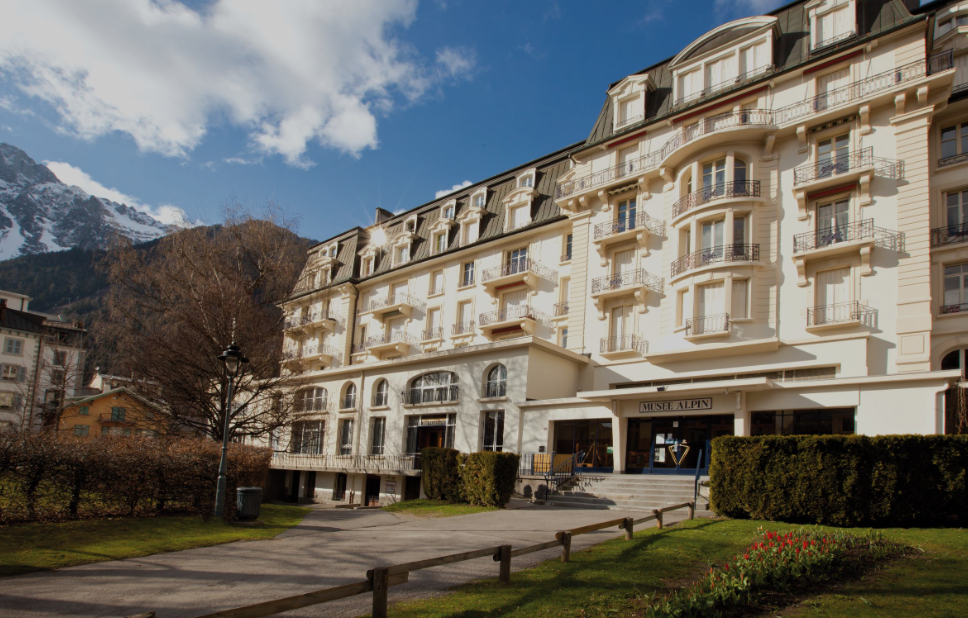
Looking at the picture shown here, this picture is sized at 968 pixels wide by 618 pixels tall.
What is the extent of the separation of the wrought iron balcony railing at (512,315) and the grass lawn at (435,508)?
42.8ft

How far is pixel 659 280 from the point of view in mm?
26859

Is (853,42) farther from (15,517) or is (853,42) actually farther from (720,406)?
(15,517)

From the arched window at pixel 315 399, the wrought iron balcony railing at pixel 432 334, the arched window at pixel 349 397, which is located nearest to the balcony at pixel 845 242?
the wrought iron balcony railing at pixel 432 334

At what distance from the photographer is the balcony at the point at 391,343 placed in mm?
38219

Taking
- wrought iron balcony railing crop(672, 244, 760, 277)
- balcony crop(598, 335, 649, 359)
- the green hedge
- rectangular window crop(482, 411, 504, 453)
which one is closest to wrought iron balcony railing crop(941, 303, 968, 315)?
wrought iron balcony railing crop(672, 244, 760, 277)

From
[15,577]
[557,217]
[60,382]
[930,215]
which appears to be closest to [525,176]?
[557,217]

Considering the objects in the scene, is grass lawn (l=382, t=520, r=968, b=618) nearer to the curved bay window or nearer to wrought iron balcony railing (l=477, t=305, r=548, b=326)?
the curved bay window

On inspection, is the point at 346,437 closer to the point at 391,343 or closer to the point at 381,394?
the point at 381,394

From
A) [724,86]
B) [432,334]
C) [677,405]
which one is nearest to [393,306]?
[432,334]

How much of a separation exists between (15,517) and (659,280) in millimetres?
23030

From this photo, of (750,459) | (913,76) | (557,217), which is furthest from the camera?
(557,217)

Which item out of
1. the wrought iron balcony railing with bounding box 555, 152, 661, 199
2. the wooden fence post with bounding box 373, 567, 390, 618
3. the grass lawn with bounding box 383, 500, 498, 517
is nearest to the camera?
the wooden fence post with bounding box 373, 567, 390, 618

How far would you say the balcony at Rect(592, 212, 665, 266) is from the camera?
90.1 ft

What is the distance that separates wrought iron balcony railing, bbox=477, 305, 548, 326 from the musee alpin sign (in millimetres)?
9066
